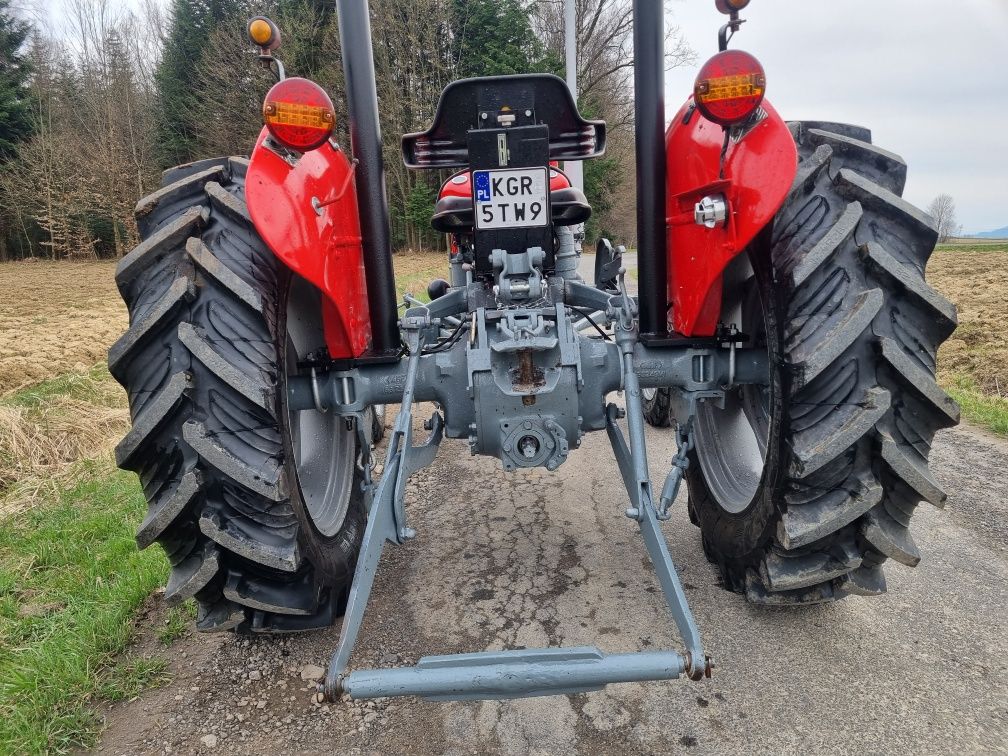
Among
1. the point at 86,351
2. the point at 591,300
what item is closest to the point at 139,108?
the point at 86,351

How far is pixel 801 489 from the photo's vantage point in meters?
1.87

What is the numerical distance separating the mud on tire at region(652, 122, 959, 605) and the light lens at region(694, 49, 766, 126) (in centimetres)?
33

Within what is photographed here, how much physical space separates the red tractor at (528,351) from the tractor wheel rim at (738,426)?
0.02 metres

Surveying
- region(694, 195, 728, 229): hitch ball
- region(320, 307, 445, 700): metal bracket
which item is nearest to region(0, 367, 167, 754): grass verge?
region(320, 307, 445, 700): metal bracket

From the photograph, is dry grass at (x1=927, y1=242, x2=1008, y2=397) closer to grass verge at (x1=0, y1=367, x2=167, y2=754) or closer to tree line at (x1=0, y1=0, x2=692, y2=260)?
grass verge at (x1=0, y1=367, x2=167, y2=754)

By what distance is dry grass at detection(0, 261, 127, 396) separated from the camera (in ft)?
20.2

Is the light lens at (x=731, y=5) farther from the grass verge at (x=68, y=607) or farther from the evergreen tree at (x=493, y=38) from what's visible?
the evergreen tree at (x=493, y=38)

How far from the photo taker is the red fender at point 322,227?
6.28 feet

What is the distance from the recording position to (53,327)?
8.50m

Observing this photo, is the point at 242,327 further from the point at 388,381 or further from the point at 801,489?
the point at 801,489

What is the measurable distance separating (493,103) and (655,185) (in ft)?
2.40

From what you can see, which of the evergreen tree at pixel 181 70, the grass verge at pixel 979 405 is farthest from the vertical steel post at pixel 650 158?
the evergreen tree at pixel 181 70

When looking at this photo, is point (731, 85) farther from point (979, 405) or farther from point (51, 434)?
point (51, 434)

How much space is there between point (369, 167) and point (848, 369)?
65.0 inches
